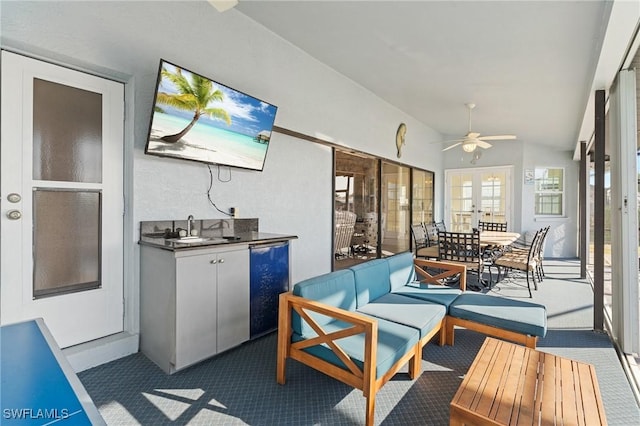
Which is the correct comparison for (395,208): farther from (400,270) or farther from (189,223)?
(189,223)

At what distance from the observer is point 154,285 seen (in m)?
2.46

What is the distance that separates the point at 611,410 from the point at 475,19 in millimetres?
3195

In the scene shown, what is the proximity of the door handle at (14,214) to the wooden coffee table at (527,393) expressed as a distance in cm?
282

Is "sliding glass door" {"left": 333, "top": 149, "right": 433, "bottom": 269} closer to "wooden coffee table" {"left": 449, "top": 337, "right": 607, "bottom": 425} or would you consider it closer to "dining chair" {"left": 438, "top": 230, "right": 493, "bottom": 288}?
"dining chair" {"left": 438, "top": 230, "right": 493, "bottom": 288}

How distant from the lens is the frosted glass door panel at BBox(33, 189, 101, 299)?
2207 mm

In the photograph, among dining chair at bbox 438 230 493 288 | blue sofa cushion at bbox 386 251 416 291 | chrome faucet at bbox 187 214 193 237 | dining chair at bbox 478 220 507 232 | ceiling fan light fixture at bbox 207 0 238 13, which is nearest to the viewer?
ceiling fan light fixture at bbox 207 0 238 13

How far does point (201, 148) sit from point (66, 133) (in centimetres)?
95

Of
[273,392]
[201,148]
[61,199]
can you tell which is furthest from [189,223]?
[273,392]

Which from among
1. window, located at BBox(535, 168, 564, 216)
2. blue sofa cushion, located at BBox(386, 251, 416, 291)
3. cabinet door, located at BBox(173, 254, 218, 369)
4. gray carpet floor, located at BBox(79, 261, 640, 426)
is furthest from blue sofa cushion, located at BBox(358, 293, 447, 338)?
window, located at BBox(535, 168, 564, 216)

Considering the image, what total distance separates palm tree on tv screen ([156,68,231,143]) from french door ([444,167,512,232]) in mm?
6982

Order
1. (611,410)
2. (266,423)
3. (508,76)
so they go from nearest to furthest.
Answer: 1. (266,423)
2. (611,410)
3. (508,76)

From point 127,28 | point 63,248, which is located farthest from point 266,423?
point 127,28

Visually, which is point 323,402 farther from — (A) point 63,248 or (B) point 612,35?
(B) point 612,35

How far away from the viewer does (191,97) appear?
263 centimetres
